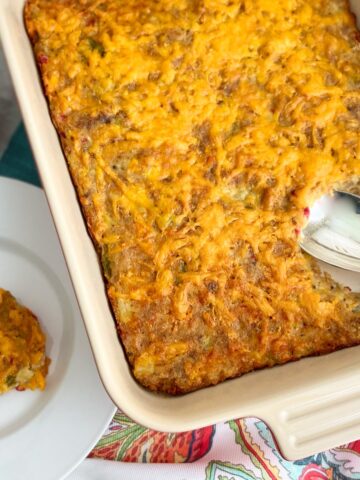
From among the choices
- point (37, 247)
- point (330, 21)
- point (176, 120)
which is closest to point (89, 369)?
point (37, 247)

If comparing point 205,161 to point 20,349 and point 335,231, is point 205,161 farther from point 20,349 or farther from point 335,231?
point 20,349

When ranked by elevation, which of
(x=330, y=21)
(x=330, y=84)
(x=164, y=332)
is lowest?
(x=164, y=332)

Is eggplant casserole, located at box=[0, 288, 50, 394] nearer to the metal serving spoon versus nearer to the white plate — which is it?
the white plate

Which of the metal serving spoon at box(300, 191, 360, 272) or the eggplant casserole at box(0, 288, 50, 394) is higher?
the metal serving spoon at box(300, 191, 360, 272)

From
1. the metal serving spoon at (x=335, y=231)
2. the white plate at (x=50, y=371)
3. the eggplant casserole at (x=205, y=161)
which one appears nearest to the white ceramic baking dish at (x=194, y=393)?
the eggplant casserole at (x=205, y=161)

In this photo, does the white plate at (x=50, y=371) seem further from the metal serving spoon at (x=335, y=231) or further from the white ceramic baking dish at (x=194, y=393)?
the metal serving spoon at (x=335, y=231)

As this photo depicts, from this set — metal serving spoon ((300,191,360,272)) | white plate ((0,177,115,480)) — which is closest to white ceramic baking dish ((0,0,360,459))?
metal serving spoon ((300,191,360,272))

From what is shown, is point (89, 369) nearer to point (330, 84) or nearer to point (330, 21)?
point (330, 84)
